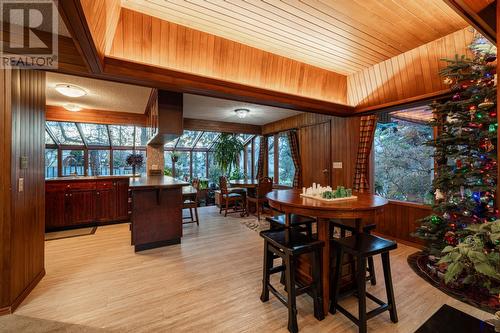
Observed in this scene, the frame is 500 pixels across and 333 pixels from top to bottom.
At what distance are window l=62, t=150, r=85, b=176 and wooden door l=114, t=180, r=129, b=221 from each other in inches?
77.5

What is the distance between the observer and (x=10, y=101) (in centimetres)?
176

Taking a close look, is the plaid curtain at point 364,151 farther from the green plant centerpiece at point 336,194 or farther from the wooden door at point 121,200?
the wooden door at point 121,200

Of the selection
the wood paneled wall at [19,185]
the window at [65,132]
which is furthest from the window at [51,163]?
the wood paneled wall at [19,185]

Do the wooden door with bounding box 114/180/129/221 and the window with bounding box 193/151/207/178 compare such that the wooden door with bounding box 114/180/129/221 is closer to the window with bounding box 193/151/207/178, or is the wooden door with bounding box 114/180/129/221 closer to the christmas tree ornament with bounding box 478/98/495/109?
the window with bounding box 193/151/207/178

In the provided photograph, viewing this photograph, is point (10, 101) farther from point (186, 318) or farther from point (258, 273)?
point (258, 273)

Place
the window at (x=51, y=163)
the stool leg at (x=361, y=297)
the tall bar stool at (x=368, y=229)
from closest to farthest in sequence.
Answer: the stool leg at (x=361, y=297) < the tall bar stool at (x=368, y=229) < the window at (x=51, y=163)

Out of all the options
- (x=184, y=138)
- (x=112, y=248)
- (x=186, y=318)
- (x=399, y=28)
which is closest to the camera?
(x=186, y=318)

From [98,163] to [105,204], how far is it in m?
2.12

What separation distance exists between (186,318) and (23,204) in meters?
1.92

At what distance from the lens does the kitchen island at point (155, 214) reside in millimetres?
3059

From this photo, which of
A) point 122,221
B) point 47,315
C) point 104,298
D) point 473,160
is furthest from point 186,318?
point 122,221

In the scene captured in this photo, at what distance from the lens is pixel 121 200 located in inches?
178

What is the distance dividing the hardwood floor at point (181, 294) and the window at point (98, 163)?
307cm

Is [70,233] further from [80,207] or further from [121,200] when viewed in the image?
[121,200]
